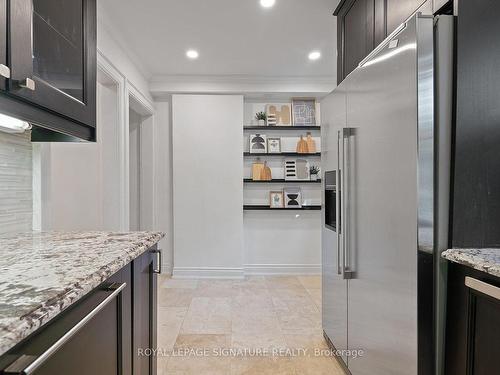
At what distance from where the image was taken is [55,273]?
34.0 inches

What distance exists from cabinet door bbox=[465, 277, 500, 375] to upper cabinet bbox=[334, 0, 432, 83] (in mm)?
1140

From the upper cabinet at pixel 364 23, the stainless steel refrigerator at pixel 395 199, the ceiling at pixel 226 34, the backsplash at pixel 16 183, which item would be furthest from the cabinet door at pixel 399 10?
the backsplash at pixel 16 183

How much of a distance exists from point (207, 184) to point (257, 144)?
884 millimetres

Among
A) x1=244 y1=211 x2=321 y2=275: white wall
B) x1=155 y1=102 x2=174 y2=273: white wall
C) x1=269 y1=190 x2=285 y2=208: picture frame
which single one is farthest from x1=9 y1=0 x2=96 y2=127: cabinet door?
x1=244 y1=211 x2=321 y2=275: white wall

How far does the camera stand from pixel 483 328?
1.00 meters

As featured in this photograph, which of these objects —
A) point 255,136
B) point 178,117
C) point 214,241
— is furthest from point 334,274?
Answer: point 178,117

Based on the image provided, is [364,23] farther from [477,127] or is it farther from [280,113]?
[280,113]

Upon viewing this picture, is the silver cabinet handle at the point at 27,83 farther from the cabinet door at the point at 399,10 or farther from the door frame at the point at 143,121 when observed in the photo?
the door frame at the point at 143,121

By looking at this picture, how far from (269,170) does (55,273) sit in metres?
3.51

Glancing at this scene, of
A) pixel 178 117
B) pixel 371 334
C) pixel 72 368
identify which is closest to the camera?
pixel 72 368

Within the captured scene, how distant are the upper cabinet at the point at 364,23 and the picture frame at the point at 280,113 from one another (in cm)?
192

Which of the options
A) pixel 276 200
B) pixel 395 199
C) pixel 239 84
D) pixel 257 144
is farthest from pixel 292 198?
pixel 395 199

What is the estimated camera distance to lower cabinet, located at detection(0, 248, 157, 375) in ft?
2.10

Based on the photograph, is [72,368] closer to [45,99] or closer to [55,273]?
[55,273]
